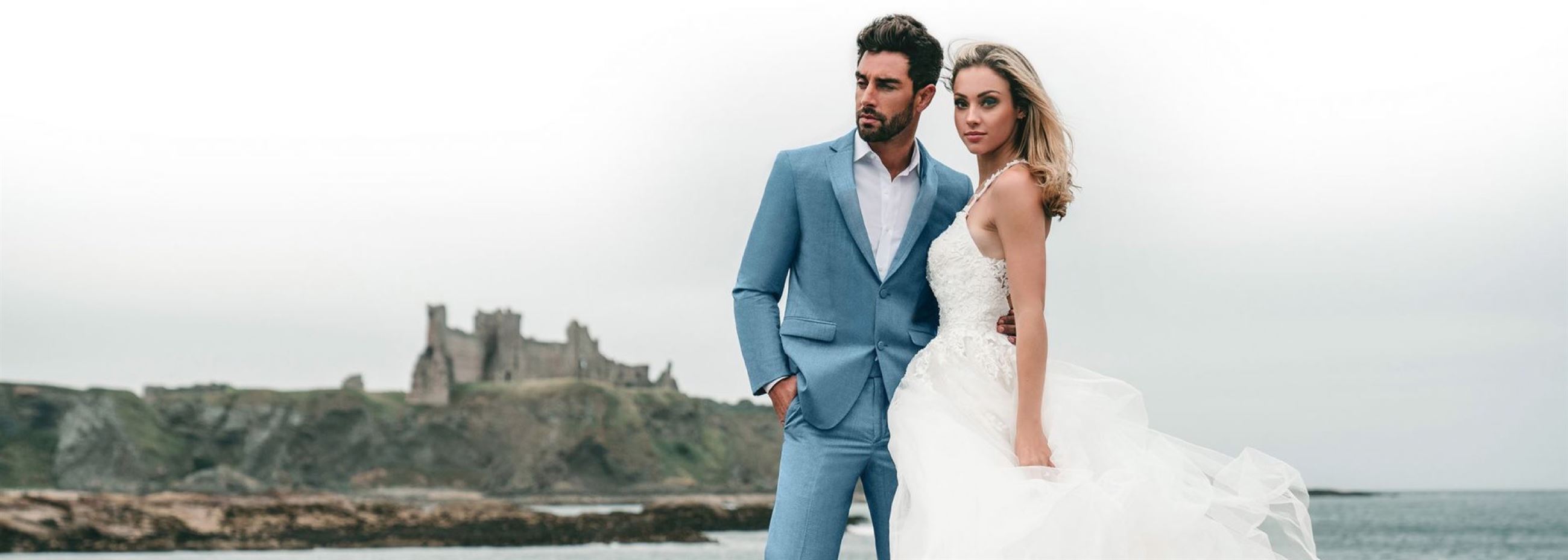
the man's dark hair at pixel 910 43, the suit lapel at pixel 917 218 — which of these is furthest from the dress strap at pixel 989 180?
the man's dark hair at pixel 910 43

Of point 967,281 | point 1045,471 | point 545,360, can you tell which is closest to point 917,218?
point 967,281

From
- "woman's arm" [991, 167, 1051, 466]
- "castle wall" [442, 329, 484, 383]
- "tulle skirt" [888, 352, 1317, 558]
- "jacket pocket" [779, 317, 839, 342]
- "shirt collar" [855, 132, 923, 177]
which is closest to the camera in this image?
"tulle skirt" [888, 352, 1317, 558]

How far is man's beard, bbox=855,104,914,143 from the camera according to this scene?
468 centimetres

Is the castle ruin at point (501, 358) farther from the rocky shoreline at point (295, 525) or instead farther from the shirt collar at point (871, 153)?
the shirt collar at point (871, 153)

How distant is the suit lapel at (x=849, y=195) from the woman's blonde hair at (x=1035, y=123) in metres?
0.45

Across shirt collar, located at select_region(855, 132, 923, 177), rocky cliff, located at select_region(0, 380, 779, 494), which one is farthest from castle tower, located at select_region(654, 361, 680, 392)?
shirt collar, located at select_region(855, 132, 923, 177)

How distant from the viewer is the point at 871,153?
4.84 meters

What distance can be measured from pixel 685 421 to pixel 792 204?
4275 inches

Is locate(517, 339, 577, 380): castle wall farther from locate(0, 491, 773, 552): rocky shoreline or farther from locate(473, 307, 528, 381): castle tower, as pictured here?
locate(0, 491, 773, 552): rocky shoreline

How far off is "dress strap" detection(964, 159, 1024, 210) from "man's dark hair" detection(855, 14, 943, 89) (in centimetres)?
41

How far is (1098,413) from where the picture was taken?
433 cm

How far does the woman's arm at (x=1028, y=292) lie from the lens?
421cm

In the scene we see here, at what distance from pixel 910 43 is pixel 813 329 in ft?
3.20

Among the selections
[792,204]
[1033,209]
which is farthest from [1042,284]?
[792,204]
